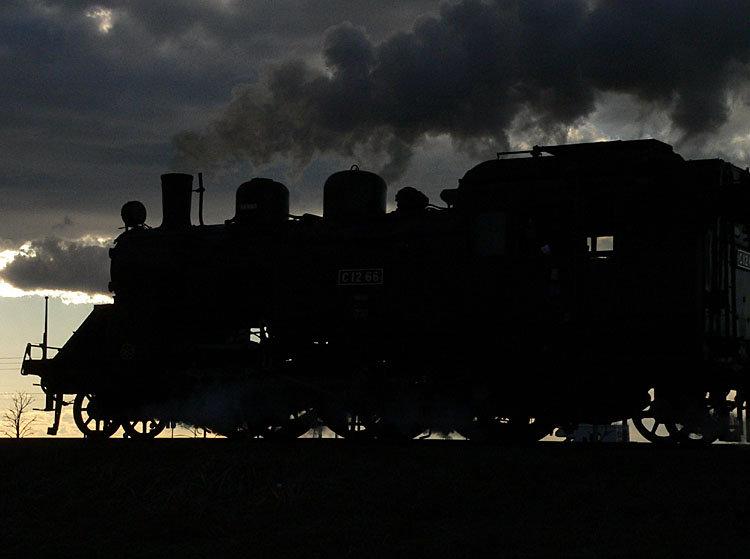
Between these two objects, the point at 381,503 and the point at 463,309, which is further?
the point at 463,309

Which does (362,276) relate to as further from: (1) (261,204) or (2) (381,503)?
(2) (381,503)

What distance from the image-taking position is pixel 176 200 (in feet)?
59.3

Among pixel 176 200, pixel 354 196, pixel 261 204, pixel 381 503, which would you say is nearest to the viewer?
pixel 381 503

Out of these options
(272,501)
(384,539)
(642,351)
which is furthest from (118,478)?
(642,351)

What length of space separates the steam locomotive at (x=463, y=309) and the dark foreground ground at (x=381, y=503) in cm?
222

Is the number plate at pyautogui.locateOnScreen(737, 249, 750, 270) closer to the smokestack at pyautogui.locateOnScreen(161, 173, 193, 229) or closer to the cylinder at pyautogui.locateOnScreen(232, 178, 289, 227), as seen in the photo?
the cylinder at pyautogui.locateOnScreen(232, 178, 289, 227)

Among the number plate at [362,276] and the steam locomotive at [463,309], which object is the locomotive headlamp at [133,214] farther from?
the number plate at [362,276]

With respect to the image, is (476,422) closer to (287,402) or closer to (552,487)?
(287,402)

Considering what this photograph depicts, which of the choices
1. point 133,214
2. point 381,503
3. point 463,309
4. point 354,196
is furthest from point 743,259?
point 133,214

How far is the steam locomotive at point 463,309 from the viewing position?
43.1ft

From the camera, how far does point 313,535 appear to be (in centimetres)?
712

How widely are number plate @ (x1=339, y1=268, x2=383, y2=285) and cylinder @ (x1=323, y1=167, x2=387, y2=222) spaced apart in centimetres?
109

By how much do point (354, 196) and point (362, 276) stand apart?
168cm

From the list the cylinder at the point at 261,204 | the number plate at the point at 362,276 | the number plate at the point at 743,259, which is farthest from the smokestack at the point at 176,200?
the number plate at the point at 743,259
